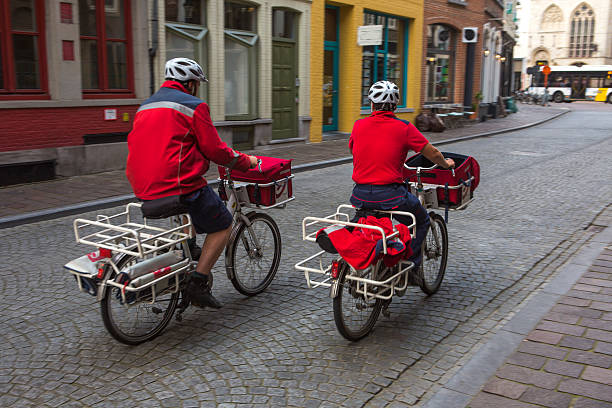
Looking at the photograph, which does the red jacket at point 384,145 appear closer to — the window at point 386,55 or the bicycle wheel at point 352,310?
the bicycle wheel at point 352,310

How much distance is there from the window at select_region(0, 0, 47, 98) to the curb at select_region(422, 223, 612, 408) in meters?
8.78

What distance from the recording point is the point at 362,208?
443cm

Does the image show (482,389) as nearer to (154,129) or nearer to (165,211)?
(165,211)

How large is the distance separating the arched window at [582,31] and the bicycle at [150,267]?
85.3 m

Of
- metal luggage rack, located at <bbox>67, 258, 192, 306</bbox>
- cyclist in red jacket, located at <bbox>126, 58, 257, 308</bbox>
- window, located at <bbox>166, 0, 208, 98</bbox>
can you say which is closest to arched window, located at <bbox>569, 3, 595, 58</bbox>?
window, located at <bbox>166, 0, 208, 98</bbox>

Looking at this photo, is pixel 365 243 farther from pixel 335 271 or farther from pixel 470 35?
pixel 470 35

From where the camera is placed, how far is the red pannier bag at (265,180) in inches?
188

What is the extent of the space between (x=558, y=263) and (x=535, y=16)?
284 feet

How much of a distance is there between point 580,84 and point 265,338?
56249 millimetres

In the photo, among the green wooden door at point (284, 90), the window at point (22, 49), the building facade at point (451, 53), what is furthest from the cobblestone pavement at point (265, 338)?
the building facade at point (451, 53)

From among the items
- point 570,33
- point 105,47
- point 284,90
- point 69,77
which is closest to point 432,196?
point 69,77

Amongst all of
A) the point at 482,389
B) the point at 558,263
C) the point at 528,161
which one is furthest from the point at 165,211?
the point at 528,161

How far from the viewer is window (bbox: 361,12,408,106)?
1936 centimetres

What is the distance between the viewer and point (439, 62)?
2412 cm
